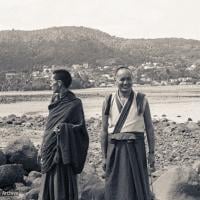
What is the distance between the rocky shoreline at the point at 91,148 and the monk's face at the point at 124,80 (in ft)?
5.92

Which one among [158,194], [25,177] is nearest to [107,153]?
[158,194]

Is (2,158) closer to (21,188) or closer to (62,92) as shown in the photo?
(21,188)

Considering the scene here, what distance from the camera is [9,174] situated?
909 cm

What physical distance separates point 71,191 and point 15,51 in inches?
3815

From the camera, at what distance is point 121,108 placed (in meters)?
5.96

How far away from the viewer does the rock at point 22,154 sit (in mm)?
9961

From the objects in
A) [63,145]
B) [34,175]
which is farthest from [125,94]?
[34,175]

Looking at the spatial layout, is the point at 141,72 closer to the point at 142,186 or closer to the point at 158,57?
the point at 158,57

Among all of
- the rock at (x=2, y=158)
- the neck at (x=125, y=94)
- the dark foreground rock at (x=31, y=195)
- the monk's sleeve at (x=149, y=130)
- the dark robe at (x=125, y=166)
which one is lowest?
the dark foreground rock at (x=31, y=195)

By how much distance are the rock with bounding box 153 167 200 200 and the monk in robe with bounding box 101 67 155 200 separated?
1726 millimetres

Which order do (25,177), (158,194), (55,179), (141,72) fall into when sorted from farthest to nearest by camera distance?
(141,72), (25,177), (158,194), (55,179)

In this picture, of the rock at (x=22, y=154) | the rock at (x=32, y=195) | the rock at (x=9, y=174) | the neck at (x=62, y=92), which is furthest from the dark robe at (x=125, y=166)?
the rock at (x=22, y=154)

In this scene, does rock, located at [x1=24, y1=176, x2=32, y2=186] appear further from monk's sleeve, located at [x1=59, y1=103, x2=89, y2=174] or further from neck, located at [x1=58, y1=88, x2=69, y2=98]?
neck, located at [x1=58, y1=88, x2=69, y2=98]

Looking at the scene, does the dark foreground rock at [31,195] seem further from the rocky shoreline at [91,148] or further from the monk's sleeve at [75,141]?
the monk's sleeve at [75,141]
